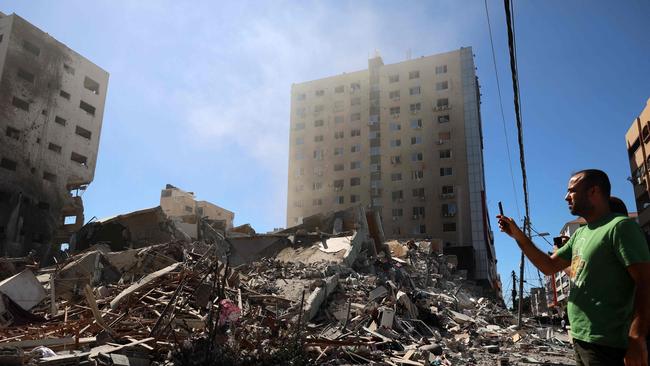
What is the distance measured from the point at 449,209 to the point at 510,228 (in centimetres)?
4675

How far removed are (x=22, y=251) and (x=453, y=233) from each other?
135ft

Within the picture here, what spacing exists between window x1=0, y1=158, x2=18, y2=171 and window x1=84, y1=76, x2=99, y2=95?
468 inches

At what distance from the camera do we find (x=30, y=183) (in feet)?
112

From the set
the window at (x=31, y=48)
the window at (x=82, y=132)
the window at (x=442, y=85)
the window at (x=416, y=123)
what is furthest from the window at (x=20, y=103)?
the window at (x=442, y=85)

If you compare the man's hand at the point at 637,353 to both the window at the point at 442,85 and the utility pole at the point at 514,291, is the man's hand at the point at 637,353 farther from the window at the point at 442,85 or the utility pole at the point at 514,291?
the window at the point at 442,85

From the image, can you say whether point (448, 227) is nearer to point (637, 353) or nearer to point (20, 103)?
point (20, 103)

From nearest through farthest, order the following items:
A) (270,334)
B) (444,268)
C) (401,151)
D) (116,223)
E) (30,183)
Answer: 1. (270,334)
2. (116,223)
3. (444,268)
4. (30,183)
5. (401,151)

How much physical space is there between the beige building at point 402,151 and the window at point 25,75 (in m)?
32.8

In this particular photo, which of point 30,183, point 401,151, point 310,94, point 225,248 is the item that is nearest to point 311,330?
point 225,248

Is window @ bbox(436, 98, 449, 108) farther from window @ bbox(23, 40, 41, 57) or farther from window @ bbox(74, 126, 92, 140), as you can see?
window @ bbox(23, 40, 41, 57)

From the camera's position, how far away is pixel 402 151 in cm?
5300

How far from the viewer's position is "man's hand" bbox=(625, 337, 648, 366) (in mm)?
2150

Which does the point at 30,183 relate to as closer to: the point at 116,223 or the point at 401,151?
the point at 116,223

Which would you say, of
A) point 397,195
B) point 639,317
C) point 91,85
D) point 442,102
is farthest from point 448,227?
point 639,317
